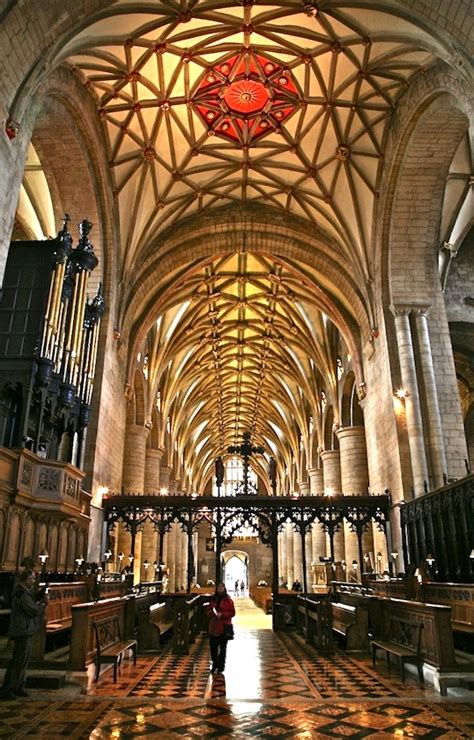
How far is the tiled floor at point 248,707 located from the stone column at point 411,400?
21.9 ft

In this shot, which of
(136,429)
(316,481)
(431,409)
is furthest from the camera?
(316,481)

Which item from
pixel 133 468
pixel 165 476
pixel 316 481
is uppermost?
pixel 165 476

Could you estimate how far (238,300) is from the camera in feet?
83.9

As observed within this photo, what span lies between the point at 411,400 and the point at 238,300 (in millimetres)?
12483

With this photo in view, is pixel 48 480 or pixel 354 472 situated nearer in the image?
pixel 48 480

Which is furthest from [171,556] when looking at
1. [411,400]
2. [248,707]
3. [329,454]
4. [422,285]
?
[248,707]

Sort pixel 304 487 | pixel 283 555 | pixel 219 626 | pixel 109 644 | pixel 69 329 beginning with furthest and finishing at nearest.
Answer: pixel 283 555, pixel 304 487, pixel 69 329, pixel 109 644, pixel 219 626

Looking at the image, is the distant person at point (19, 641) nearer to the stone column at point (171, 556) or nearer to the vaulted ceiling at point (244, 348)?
the vaulted ceiling at point (244, 348)

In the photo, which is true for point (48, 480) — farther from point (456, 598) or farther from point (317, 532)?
point (317, 532)

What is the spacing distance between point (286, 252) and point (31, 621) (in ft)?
53.5

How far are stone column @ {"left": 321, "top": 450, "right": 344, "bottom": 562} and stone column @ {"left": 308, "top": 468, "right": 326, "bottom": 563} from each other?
90 centimetres

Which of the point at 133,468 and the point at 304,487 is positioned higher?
the point at 304,487

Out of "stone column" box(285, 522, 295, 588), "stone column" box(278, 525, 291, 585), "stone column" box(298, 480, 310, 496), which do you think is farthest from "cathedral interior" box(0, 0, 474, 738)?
"stone column" box(278, 525, 291, 585)

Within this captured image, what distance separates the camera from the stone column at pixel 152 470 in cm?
2484
